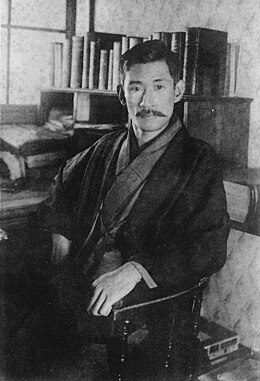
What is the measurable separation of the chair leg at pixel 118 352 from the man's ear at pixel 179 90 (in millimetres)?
700

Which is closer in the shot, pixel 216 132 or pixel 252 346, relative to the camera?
pixel 216 132

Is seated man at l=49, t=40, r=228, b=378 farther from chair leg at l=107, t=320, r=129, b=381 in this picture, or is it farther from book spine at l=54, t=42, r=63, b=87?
book spine at l=54, t=42, r=63, b=87

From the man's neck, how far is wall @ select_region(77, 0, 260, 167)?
408 mm

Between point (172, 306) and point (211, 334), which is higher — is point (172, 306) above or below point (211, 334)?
above

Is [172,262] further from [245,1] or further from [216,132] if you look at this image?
[245,1]

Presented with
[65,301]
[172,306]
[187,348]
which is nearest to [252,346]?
[187,348]

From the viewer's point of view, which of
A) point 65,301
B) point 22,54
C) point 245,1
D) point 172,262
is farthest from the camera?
point 22,54

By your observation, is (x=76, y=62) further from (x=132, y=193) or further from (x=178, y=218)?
(x=178, y=218)

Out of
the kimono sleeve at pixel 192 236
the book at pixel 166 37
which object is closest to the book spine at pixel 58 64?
the book at pixel 166 37

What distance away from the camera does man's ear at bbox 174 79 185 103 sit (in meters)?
1.51

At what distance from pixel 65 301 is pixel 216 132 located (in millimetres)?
764

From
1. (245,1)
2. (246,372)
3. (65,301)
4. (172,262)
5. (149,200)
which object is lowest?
(246,372)

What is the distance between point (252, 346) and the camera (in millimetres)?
1843

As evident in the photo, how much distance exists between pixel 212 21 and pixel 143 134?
0.56m
